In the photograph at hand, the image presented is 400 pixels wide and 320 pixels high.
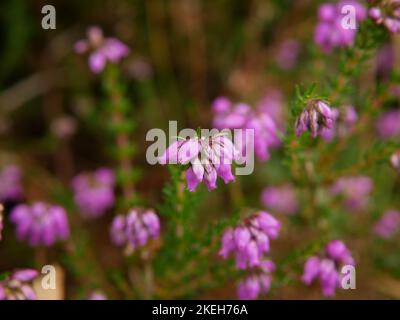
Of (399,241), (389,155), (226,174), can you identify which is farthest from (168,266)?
(399,241)

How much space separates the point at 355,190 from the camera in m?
4.28

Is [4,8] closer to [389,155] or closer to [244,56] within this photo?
[244,56]

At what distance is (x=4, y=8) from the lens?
4906 mm

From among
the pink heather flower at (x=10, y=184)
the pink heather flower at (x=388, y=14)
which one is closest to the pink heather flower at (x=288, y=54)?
the pink heather flower at (x=388, y=14)

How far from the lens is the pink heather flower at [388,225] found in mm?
4040

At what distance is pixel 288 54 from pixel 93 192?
7.87 feet

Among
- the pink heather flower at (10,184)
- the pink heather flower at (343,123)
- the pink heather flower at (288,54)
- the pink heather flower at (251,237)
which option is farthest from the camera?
the pink heather flower at (288,54)

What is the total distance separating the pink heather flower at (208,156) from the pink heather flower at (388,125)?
307cm

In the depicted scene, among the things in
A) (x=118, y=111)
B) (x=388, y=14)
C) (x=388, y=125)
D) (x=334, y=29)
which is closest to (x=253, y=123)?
(x=334, y=29)

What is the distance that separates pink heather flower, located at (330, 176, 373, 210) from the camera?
4250mm

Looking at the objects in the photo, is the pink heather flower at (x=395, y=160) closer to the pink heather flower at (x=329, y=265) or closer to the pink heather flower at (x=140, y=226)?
the pink heather flower at (x=329, y=265)

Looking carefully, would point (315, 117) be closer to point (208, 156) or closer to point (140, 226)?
point (208, 156)

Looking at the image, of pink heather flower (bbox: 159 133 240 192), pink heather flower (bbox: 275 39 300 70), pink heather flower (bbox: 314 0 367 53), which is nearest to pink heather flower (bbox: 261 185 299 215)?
pink heather flower (bbox: 275 39 300 70)

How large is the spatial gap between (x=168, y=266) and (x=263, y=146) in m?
0.93
